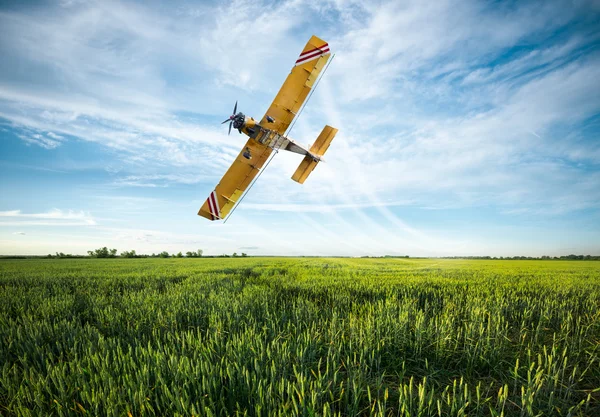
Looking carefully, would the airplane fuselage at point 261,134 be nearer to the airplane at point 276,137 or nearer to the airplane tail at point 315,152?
the airplane at point 276,137

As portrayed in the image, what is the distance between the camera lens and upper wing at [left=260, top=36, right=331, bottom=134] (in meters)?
15.4

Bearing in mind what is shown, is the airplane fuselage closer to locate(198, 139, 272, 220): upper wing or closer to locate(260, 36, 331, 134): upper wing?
locate(260, 36, 331, 134): upper wing

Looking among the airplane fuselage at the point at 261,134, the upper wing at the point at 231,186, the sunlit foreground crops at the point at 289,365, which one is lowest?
the sunlit foreground crops at the point at 289,365

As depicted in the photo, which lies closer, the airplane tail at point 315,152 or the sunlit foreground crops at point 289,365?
the sunlit foreground crops at point 289,365

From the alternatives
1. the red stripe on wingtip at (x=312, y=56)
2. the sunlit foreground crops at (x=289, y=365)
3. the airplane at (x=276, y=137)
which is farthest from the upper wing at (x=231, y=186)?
the sunlit foreground crops at (x=289, y=365)

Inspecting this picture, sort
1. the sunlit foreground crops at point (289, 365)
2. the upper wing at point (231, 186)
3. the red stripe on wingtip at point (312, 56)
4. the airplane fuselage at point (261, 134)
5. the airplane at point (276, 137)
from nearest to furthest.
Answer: the sunlit foreground crops at point (289, 365)
the red stripe on wingtip at point (312, 56)
the airplane at point (276, 137)
the airplane fuselage at point (261, 134)
the upper wing at point (231, 186)

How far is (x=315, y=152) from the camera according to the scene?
1934cm

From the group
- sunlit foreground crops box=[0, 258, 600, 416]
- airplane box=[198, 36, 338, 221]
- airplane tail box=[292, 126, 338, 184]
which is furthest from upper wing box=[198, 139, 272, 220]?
sunlit foreground crops box=[0, 258, 600, 416]

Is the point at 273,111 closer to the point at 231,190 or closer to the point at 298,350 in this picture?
the point at 231,190

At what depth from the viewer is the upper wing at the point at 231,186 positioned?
62.8ft

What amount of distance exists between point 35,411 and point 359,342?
3380 mm

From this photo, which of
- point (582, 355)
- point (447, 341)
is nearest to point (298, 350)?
point (447, 341)

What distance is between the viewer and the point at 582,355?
392cm

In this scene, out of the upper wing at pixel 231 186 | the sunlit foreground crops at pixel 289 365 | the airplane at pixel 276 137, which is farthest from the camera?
the upper wing at pixel 231 186
